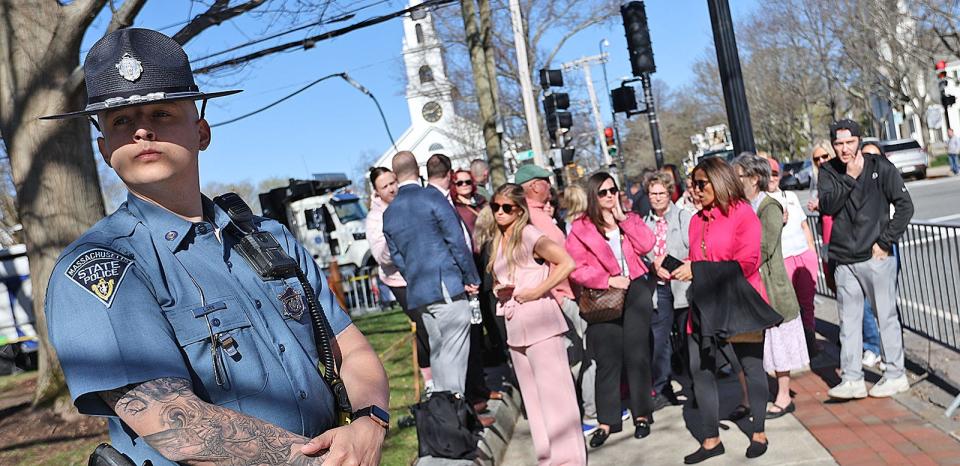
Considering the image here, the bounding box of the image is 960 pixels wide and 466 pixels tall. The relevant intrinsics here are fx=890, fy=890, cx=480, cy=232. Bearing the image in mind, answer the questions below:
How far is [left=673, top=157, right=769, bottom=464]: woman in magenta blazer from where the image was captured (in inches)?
228

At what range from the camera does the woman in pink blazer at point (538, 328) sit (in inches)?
227

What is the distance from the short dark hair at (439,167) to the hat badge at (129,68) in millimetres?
5809

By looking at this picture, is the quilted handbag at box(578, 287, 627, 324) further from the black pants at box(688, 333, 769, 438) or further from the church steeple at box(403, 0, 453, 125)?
the church steeple at box(403, 0, 453, 125)

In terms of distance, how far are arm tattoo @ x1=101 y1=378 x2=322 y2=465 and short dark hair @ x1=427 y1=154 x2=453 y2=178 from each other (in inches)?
238

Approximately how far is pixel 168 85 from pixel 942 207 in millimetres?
20899

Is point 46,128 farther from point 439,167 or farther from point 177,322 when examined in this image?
point 177,322

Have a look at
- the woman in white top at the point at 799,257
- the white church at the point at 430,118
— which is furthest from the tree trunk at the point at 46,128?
the white church at the point at 430,118

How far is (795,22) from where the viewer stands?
140 ft

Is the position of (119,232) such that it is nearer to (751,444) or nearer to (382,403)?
(382,403)

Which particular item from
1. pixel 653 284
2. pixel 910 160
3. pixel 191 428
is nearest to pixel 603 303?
pixel 653 284

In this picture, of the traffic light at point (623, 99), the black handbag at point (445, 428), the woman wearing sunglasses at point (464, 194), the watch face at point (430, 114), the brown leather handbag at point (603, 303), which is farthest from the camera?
the watch face at point (430, 114)

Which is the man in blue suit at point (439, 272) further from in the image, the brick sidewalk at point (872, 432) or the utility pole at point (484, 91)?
the utility pole at point (484, 91)

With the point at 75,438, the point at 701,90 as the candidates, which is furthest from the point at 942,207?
the point at 701,90

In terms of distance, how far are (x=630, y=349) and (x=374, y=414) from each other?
196 inches
